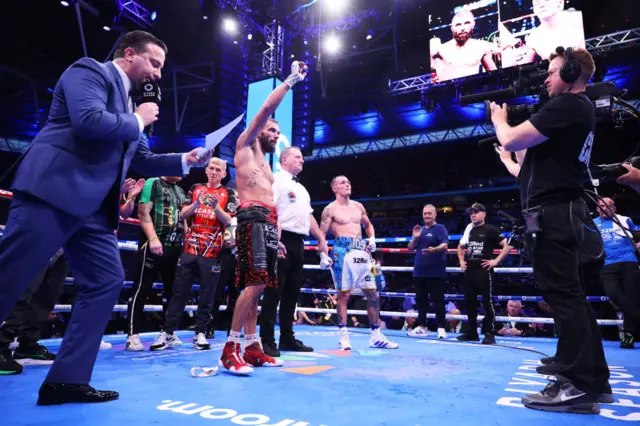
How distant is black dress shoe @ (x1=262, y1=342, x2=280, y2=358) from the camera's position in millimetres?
3234

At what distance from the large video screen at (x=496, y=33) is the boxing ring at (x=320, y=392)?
256 inches

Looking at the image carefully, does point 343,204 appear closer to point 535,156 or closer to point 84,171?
point 535,156

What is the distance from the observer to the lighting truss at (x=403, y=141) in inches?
599

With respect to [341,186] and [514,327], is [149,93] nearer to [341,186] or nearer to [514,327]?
[341,186]

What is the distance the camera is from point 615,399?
6.33 ft

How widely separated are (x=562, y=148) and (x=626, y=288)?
10.8ft

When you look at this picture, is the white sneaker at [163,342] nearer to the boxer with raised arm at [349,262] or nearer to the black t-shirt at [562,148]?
the boxer with raised arm at [349,262]

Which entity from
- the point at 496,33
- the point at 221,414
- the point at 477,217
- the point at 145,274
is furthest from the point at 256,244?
the point at 496,33

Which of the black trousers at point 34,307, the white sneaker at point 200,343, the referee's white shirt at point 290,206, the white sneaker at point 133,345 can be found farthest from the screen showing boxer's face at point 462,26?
the black trousers at point 34,307

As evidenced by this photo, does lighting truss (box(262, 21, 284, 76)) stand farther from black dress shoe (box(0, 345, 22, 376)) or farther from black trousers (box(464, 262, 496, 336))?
black dress shoe (box(0, 345, 22, 376))

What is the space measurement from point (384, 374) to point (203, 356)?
1.43 m

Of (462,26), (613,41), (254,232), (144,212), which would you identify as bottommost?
(254,232)

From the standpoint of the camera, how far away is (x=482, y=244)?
4.88 meters

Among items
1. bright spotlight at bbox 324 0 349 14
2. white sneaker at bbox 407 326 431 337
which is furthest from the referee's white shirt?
bright spotlight at bbox 324 0 349 14
